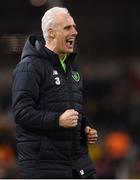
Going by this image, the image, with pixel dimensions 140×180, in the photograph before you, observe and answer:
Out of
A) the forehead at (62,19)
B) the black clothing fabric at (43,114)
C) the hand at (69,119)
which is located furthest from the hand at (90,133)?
the forehead at (62,19)

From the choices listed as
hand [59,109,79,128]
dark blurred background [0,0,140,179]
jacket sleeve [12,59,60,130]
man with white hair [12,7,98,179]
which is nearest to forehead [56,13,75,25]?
man with white hair [12,7,98,179]

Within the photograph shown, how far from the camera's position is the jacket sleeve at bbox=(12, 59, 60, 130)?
536 centimetres

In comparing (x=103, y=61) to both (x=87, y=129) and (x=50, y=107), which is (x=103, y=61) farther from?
(x=50, y=107)

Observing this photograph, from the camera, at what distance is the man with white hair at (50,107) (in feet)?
17.7

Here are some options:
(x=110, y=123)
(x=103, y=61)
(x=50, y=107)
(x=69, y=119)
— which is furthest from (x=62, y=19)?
(x=103, y=61)

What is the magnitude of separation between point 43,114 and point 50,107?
122 mm

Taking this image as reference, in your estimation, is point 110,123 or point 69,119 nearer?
point 69,119

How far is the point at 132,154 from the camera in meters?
11.3

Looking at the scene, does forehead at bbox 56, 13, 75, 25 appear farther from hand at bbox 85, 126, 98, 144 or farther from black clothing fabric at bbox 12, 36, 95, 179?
hand at bbox 85, 126, 98, 144

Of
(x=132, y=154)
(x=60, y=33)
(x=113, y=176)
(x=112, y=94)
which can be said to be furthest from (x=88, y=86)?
(x=60, y=33)

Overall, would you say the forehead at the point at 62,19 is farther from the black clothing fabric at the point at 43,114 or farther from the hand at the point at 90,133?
the hand at the point at 90,133

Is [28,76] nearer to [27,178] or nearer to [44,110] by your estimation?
[44,110]

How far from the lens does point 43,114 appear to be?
17.7 feet

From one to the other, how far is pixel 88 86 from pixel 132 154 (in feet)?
11.3
